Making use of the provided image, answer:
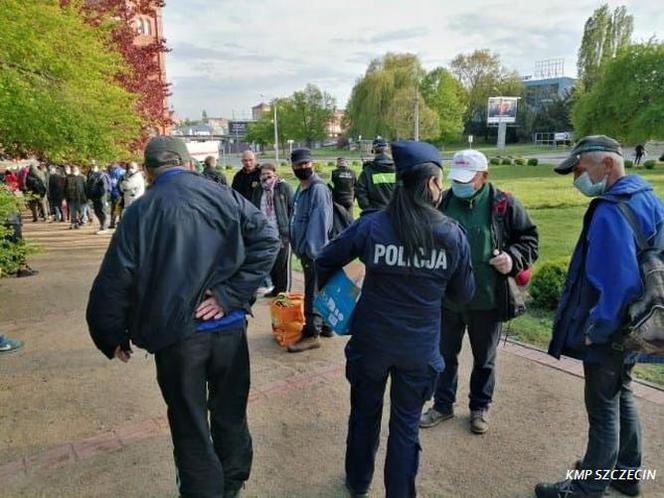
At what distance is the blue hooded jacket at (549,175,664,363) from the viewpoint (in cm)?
237

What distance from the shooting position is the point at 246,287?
2.62 meters

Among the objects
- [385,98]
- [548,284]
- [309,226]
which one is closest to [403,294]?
[309,226]

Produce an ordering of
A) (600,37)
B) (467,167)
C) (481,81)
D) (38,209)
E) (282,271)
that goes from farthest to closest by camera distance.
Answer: (481,81) → (600,37) → (38,209) → (282,271) → (467,167)

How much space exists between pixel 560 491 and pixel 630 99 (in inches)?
1539

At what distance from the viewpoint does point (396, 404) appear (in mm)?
2553

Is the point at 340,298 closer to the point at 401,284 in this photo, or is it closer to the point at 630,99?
the point at 401,284

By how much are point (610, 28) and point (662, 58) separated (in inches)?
1441

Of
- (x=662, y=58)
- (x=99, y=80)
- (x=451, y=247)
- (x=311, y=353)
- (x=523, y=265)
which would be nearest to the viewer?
(x=451, y=247)

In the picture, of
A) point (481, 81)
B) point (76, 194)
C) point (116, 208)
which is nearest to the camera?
A: point (116, 208)

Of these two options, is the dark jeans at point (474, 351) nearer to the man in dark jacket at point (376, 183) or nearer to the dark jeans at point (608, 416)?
the dark jeans at point (608, 416)

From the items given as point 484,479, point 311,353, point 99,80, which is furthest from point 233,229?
point 99,80

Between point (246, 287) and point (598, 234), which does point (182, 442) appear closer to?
point (246, 287)

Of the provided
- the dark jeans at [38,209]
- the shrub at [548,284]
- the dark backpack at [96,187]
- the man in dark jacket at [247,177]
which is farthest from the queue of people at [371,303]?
the dark jeans at [38,209]

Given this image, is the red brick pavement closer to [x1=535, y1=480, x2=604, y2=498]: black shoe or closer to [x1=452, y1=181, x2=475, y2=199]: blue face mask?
[x1=535, y1=480, x2=604, y2=498]: black shoe
